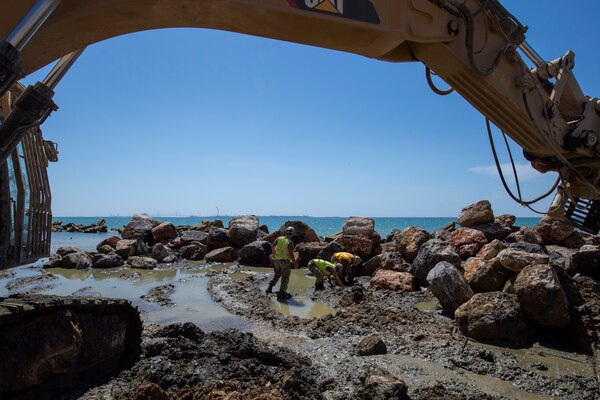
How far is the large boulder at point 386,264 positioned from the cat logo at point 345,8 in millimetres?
9054

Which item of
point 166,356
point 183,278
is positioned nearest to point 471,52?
point 166,356

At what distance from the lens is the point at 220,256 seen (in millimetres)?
16281

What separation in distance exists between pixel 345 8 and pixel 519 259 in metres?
5.88

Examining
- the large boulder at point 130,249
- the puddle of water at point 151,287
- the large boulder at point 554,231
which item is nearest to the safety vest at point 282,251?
the puddle of water at point 151,287

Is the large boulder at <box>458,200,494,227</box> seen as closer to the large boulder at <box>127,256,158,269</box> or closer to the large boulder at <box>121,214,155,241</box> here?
the large boulder at <box>127,256,158,269</box>

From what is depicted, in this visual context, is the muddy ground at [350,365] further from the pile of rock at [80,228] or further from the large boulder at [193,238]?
the pile of rock at [80,228]

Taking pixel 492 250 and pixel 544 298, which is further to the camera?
pixel 492 250

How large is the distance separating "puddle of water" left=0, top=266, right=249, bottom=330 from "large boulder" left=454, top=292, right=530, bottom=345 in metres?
3.59

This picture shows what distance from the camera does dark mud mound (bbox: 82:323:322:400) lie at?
13.0ft

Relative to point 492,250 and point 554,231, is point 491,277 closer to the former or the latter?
point 492,250

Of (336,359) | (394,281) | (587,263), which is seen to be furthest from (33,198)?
(587,263)

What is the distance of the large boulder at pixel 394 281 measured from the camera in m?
9.78

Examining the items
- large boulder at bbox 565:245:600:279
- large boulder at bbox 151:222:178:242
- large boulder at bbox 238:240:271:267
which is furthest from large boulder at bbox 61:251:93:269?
large boulder at bbox 565:245:600:279

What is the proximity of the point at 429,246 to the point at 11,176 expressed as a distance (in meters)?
A: 8.72
